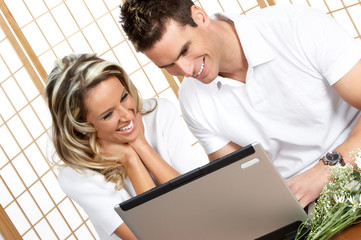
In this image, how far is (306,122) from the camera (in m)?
1.90

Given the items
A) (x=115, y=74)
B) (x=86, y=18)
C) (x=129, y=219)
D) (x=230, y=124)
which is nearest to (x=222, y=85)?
(x=230, y=124)

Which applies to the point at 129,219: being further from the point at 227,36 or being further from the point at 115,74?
the point at 115,74

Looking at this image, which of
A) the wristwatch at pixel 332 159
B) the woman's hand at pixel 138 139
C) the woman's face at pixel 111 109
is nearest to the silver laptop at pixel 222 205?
the wristwatch at pixel 332 159

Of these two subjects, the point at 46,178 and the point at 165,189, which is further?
the point at 46,178

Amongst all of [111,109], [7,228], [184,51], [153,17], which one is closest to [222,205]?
[184,51]

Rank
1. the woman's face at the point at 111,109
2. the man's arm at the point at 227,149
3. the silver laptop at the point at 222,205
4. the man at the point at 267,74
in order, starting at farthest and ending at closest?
the woman's face at the point at 111,109 → the man's arm at the point at 227,149 → the man at the point at 267,74 → the silver laptop at the point at 222,205

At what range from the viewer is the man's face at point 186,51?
169 centimetres

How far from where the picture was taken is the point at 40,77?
14.3 ft

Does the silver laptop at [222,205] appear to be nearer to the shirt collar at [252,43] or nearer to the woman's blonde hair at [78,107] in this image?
the shirt collar at [252,43]

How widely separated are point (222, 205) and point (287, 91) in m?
0.72

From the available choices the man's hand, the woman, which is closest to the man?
the man's hand

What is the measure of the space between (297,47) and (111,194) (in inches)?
44.7

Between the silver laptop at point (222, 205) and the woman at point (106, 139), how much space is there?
0.94m

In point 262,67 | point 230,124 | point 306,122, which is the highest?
point 262,67
